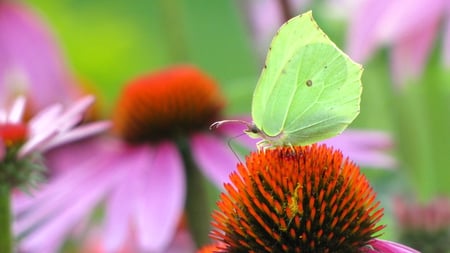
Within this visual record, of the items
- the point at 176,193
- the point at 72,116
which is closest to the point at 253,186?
the point at 72,116

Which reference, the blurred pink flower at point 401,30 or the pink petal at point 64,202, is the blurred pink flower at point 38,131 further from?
the blurred pink flower at point 401,30

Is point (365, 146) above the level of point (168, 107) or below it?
below

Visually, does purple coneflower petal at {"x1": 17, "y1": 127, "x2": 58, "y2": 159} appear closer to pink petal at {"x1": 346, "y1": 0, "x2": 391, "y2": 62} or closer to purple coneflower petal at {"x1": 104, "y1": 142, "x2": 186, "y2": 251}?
purple coneflower petal at {"x1": 104, "y1": 142, "x2": 186, "y2": 251}

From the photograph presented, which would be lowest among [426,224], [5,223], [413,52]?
[426,224]

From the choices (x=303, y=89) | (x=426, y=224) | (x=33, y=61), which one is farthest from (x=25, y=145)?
(x=33, y=61)

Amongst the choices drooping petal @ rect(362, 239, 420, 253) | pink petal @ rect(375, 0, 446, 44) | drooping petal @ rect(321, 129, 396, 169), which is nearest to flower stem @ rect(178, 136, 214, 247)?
drooping petal @ rect(321, 129, 396, 169)

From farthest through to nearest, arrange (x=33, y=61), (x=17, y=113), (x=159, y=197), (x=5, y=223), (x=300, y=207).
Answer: (x=33, y=61) < (x=159, y=197) < (x=17, y=113) < (x=5, y=223) < (x=300, y=207)

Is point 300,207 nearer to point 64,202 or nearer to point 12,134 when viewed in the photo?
point 12,134
